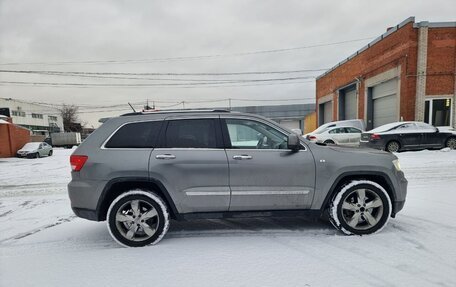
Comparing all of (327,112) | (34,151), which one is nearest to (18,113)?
(34,151)

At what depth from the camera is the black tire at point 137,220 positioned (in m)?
3.43

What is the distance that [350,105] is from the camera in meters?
23.1

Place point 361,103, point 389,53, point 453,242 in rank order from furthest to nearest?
1. point 361,103
2. point 389,53
3. point 453,242

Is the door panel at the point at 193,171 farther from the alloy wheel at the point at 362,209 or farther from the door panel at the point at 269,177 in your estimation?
the alloy wheel at the point at 362,209

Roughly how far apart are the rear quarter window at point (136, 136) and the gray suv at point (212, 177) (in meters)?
0.01

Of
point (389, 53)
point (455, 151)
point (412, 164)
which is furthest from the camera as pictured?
point (389, 53)

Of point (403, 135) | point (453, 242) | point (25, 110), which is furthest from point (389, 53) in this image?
point (25, 110)

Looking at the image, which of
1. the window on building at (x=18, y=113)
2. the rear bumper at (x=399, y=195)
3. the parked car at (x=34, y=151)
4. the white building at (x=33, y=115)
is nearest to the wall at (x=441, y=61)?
the rear bumper at (x=399, y=195)

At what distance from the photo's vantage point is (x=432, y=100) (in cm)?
1498

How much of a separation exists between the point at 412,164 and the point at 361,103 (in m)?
12.2

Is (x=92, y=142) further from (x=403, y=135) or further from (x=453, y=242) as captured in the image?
(x=403, y=135)

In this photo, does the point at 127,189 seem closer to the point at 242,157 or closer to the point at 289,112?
the point at 242,157

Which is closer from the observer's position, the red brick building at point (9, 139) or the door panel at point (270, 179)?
the door panel at point (270, 179)

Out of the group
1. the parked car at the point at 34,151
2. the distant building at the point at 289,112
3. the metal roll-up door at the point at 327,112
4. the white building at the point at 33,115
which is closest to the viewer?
the parked car at the point at 34,151
